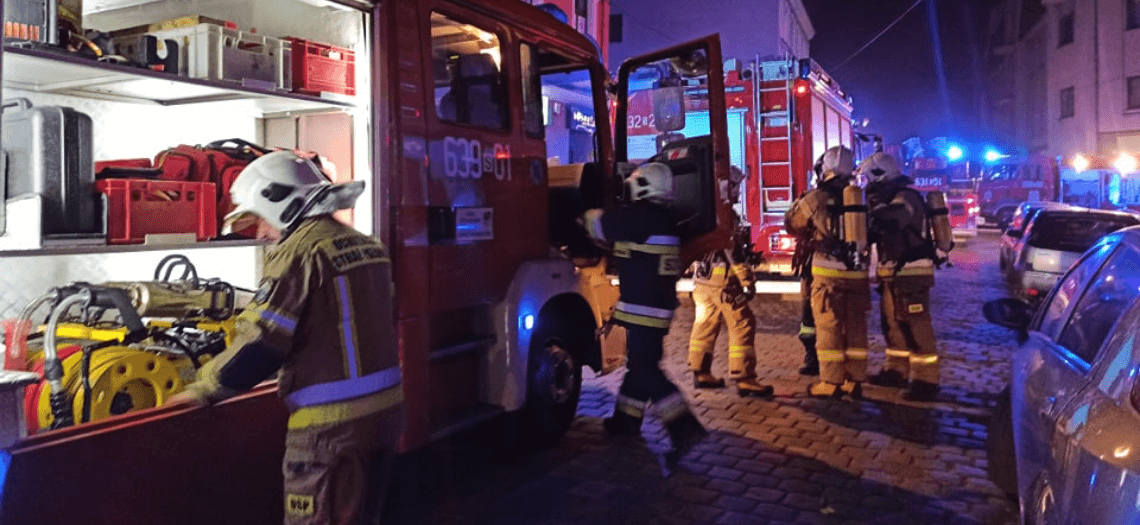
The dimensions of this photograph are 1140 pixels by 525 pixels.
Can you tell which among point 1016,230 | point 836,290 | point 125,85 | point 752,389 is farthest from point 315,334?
point 1016,230

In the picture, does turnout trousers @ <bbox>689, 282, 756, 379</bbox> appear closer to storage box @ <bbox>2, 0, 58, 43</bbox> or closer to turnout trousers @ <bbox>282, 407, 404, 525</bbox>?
Result: turnout trousers @ <bbox>282, 407, 404, 525</bbox>

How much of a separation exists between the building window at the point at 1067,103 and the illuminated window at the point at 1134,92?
3.56 m

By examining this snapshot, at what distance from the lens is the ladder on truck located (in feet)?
37.5

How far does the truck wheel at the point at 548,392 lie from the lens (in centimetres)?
496

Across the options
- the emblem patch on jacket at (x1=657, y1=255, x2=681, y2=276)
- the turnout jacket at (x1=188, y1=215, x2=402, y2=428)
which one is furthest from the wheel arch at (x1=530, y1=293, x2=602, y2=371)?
the turnout jacket at (x1=188, y1=215, x2=402, y2=428)

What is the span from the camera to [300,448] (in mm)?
2715

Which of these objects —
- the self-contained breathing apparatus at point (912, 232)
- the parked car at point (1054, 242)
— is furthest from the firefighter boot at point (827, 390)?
the parked car at point (1054, 242)

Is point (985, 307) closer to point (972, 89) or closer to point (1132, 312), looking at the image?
point (1132, 312)

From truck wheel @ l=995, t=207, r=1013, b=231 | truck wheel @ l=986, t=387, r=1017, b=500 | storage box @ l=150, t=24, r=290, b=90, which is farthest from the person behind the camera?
Answer: truck wheel @ l=995, t=207, r=1013, b=231

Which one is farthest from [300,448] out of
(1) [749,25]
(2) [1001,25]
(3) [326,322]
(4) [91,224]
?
(2) [1001,25]

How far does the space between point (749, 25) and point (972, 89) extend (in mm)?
30987

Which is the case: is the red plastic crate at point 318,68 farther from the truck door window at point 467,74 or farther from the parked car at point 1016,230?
the parked car at point 1016,230

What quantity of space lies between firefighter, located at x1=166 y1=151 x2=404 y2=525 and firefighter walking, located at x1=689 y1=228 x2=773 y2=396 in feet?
13.1

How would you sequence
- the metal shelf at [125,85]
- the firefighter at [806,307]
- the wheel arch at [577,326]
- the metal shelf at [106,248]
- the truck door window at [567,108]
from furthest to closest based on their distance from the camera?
the firefighter at [806,307] → the truck door window at [567,108] → the wheel arch at [577,326] → the metal shelf at [125,85] → the metal shelf at [106,248]
